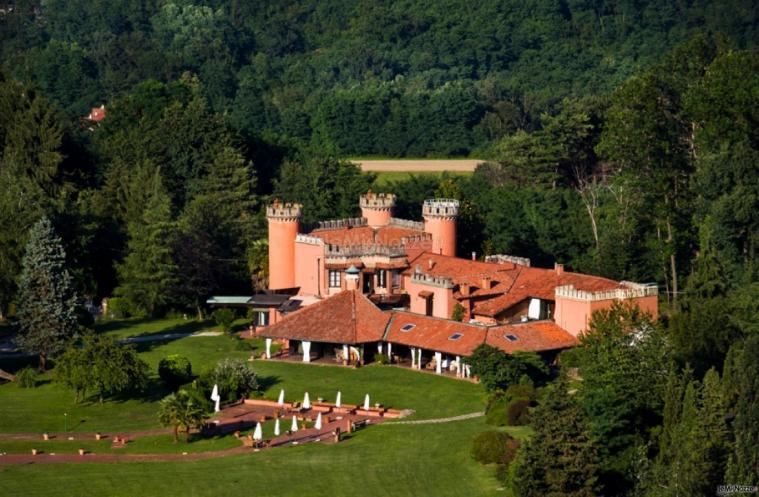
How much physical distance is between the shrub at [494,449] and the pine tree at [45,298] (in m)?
23.2

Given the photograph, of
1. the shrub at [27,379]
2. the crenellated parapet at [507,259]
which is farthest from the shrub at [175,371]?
the crenellated parapet at [507,259]

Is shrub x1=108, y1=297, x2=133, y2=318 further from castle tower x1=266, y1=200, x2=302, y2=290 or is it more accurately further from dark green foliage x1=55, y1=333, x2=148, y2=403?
dark green foliage x1=55, y1=333, x2=148, y2=403

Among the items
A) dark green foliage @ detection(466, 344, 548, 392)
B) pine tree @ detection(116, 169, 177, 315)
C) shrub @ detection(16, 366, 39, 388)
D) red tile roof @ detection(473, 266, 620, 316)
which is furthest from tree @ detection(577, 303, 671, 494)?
pine tree @ detection(116, 169, 177, 315)

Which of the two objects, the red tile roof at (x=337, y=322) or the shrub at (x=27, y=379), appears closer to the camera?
the shrub at (x=27, y=379)

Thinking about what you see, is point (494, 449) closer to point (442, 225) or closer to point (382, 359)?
point (382, 359)

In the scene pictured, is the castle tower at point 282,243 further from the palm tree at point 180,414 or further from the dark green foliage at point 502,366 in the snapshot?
the palm tree at point 180,414

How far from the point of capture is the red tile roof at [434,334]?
8038cm

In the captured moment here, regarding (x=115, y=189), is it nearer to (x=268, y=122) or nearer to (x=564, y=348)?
(x=564, y=348)

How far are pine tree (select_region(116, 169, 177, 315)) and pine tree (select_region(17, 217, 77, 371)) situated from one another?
753 cm

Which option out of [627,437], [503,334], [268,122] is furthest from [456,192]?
[268,122]

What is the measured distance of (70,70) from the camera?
528ft

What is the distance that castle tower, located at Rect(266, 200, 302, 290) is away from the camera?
A: 92.8 m

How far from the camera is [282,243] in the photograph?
93.1m

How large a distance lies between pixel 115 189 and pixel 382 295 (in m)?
22.0
